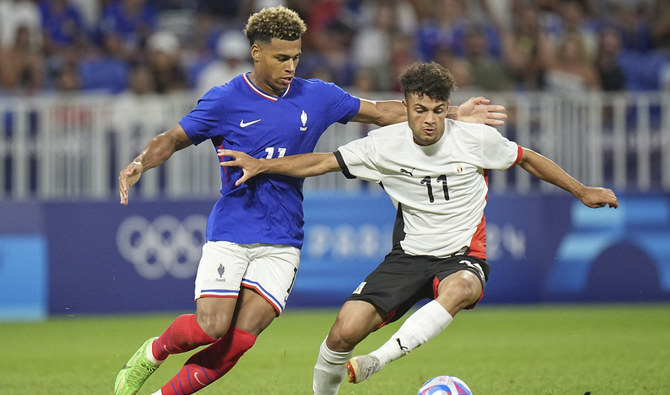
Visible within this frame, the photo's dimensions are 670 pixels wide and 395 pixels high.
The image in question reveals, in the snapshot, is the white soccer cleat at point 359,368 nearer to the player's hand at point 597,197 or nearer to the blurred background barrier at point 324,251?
the player's hand at point 597,197

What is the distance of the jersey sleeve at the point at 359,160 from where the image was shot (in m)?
6.65

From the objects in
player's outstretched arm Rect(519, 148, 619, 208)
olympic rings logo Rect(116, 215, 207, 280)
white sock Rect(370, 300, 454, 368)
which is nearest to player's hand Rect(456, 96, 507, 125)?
player's outstretched arm Rect(519, 148, 619, 208)

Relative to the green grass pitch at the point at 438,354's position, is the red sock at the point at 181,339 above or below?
above

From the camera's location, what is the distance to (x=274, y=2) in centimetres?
1595

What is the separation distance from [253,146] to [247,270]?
784 mm

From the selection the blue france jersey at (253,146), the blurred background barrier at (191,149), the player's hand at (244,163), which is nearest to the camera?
the player's hand at (244,163)

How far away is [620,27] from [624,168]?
15.4 ft

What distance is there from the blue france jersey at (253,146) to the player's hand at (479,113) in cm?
105

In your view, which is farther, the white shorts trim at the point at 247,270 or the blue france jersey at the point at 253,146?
the blue france jersey at the point at 253,146

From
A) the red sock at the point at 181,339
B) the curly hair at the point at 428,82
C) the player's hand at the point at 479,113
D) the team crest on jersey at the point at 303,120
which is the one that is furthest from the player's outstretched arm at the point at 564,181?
the red sock at the point at 181,339

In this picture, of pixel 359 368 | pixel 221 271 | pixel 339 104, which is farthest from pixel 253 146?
pixel 359 368

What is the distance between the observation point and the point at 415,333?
19.9ft

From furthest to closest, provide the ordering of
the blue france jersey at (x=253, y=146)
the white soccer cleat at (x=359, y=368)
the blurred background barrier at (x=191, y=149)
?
the blurred background barrier at (x=191, y=149)
the blue france jersey at (x=253, y=146)
the white soccer cleat at (x=359, y=368)

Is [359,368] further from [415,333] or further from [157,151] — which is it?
[157,151]
